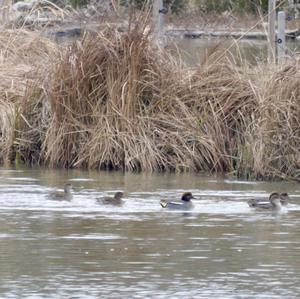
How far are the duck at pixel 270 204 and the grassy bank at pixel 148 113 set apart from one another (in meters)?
2.68

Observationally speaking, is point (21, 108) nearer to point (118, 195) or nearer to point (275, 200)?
point (118, 195)

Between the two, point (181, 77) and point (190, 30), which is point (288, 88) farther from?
point (190, 30)

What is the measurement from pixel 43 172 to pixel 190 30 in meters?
39.9

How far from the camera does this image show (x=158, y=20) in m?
22.0

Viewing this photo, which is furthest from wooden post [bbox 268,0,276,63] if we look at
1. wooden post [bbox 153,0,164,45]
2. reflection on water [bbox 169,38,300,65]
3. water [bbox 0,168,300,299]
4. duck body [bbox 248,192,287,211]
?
duck body [bbox 248,192,287,211]

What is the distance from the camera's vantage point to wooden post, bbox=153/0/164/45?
2078cm

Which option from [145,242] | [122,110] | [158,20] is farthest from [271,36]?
[145,242]

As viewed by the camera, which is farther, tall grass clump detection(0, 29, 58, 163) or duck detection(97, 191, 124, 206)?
tall grass clump detection(0, 29, 58, 163)

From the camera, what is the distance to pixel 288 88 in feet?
63.3

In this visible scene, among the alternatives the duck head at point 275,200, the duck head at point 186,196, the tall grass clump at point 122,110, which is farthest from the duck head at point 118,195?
the tall grass clump at point 122,110

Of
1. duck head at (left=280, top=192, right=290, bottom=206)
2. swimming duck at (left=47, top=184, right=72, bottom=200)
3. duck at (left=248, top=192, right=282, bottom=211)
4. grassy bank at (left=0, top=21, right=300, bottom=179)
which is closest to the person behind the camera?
duck at (left=248, top=192, right=282, bottom=211)

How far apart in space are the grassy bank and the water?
67cm

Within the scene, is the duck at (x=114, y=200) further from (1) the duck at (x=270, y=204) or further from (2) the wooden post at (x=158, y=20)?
(2) the wooden post at (x=158, y=20)

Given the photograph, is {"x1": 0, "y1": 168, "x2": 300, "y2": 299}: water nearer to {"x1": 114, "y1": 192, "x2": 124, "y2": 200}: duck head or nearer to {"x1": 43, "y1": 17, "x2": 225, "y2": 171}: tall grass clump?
{"x1": 114, "y1": 192, "x2": 124, "y2": 200}: duck head
